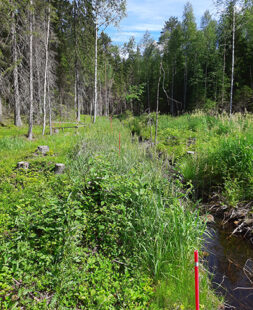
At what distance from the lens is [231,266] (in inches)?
123

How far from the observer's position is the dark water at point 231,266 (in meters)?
2.58

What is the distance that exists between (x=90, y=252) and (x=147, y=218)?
79 centimetres

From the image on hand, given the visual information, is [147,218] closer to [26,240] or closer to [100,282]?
[100,282]

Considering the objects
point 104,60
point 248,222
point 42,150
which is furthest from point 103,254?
point 104,60

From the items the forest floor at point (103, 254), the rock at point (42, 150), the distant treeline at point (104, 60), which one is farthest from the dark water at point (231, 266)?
the distant treeline at point (104, 60)

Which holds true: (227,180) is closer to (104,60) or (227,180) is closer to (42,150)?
(42,150)

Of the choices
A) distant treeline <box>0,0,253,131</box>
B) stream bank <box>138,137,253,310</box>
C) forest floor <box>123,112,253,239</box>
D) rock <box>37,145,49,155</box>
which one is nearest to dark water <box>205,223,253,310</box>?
stream bank <box>138,137,253,310</box>

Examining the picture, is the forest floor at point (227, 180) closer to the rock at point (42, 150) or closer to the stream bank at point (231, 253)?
the stream bank at point (231, 253)

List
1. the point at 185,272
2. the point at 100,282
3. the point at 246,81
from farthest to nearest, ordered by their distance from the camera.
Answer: the point at 246,81 < the point at 185,272 < the point at 100,282

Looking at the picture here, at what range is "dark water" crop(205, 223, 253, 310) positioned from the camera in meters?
2.58

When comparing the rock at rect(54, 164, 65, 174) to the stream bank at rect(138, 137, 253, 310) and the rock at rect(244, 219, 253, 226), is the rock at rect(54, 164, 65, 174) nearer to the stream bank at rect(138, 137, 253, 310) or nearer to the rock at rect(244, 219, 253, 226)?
the stream bank at rect(138, 137, 253, 310)

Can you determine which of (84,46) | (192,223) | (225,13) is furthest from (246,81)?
(192,223)

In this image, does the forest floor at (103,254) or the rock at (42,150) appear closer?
the forest floor at (103,254)

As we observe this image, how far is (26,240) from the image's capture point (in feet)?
8.06
